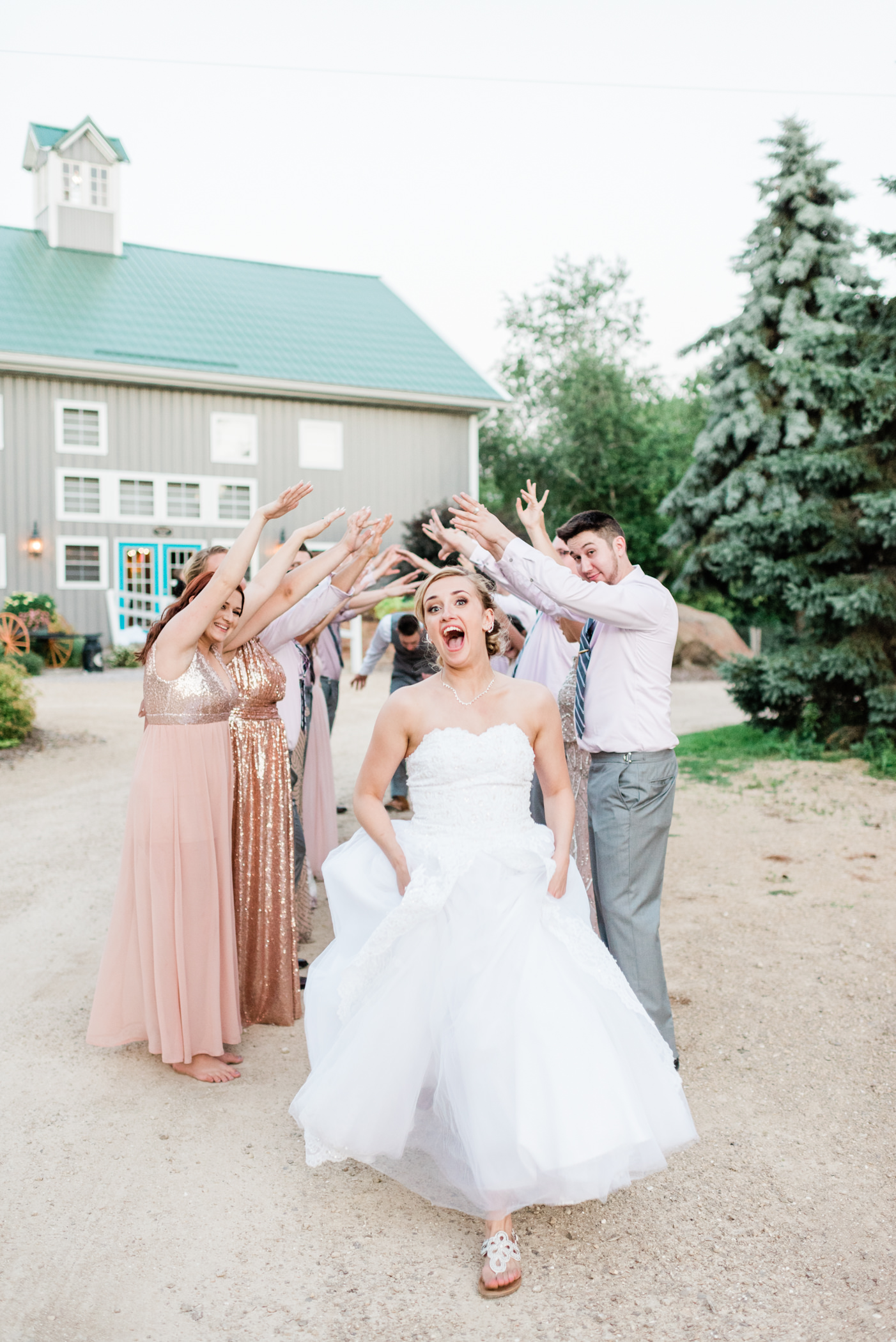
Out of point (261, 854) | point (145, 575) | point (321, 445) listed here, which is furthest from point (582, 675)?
point (321, 445)

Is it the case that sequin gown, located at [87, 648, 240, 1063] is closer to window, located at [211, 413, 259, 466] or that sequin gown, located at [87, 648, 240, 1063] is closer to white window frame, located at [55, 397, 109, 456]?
white window frame, located at [55, 397, 109, 456]

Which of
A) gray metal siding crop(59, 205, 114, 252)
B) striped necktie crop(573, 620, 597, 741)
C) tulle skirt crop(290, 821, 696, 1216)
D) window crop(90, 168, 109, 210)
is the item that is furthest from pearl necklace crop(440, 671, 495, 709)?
window crop(90, 168, 109, 210)

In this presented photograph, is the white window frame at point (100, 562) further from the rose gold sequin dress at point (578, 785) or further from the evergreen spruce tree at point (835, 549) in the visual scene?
the rose gold sequin dress at point (578, 785)

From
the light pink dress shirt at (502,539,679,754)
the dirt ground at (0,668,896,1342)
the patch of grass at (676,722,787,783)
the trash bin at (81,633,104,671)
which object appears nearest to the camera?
the dirt ground at (0,668,896,1342)

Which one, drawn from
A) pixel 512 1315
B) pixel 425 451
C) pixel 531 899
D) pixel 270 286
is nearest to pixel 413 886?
pixel 531 899

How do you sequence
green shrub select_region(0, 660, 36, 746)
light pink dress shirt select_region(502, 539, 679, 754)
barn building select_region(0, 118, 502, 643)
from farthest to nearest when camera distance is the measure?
barn building select_region(0, 118, 502, 643), green shrub select_region(0, 660, 36, 746), light pink dress shirt select_region(502, 539, 679, 754)

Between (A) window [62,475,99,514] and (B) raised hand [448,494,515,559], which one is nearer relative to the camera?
(B) raised hand [448,494,515,559]

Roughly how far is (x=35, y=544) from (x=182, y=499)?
340 cm

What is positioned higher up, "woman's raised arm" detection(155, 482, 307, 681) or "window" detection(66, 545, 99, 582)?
"window" detection(66, 545, 99, 582)

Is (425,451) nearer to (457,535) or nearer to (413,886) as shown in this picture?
(457,535)

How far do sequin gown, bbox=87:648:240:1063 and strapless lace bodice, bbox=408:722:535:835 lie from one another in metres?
1.29

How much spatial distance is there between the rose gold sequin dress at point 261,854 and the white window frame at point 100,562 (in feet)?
64.7

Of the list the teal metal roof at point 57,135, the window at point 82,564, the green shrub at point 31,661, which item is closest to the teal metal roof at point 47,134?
the teal metal roof at point 57,135

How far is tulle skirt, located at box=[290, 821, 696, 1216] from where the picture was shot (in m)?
2.88
